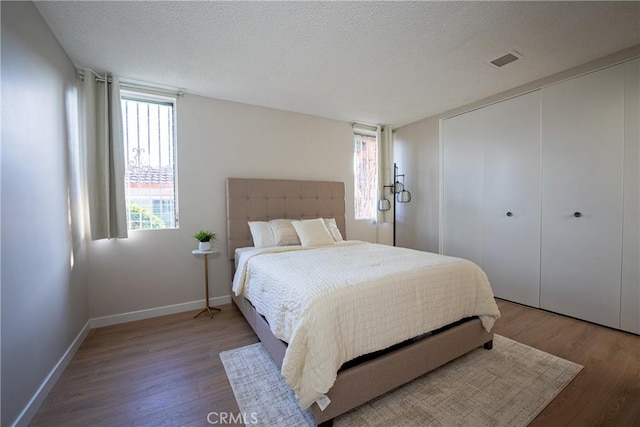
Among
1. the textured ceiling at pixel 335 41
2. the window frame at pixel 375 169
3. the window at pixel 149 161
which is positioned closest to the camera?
the textured ceiling at pixel 335 41

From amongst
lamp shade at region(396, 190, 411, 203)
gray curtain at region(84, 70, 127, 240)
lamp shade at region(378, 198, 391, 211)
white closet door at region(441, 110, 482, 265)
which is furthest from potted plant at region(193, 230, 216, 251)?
white closet door at region(441, 110, 482, 265)

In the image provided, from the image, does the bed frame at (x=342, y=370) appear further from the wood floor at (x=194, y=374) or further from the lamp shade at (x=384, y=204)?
the lamp shade at (x=384, y=204)

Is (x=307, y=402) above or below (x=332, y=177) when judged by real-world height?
below

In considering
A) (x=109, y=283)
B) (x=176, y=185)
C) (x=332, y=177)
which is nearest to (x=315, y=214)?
(x=332, y=177)

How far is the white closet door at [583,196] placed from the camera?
7.91 feet

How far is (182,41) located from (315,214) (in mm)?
2350

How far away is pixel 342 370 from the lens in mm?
1445

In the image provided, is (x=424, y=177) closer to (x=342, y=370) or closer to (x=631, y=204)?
(x=631, y=204)

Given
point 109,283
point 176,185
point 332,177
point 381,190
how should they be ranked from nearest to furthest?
point 109,283 → point 176,185 → point 332,177 → point 381,190

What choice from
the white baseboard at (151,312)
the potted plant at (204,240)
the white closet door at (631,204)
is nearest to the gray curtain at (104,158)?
the potted plant at (204,240)

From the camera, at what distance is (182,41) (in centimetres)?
Result: 209

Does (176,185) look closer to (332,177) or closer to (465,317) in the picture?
(332,177)

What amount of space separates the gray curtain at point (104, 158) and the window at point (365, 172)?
3063mm

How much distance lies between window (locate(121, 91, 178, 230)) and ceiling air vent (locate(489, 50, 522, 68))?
131 inches
